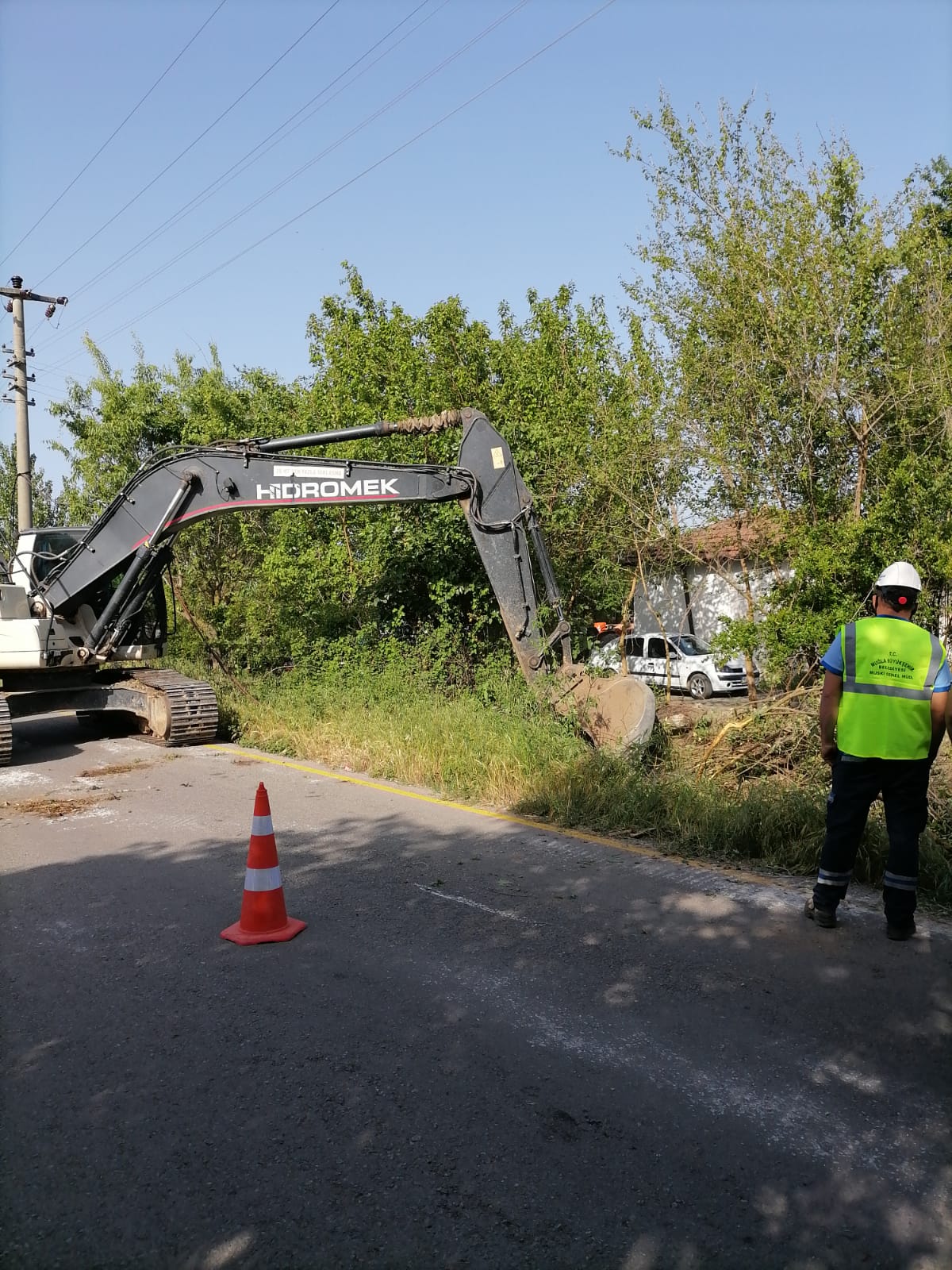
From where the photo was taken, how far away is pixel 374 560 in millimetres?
15891

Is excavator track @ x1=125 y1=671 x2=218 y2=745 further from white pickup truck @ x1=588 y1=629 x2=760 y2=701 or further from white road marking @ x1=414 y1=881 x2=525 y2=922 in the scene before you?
white pickup truck @ x1=588 y1=629 x2=760 y2=701

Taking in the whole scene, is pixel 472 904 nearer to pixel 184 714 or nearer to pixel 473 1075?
pixel 473 1075

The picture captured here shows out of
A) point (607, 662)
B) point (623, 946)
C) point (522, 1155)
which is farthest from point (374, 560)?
point (522, 1155)

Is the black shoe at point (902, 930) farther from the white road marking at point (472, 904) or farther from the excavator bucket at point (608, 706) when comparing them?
the excavator bucket at point (608, 706)

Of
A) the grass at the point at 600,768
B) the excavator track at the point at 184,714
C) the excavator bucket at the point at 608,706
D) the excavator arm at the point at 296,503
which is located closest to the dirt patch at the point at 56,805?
the grass at the point at 600,768

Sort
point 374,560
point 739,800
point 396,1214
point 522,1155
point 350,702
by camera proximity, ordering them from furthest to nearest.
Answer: point 374,560 → point 350,702 → point 739,800 → point 522,1155 → point 396,1214

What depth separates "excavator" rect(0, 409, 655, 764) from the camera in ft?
37.2

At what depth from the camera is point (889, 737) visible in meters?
5.19

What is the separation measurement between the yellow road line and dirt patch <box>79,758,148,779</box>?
1.34 meters

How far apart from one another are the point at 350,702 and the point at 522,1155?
10.4m

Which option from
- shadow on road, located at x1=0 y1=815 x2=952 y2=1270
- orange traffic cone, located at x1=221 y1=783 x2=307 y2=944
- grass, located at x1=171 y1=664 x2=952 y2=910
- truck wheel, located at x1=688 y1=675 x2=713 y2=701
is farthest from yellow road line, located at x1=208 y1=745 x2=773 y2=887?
truck wheel, located at x1=688 y1=675 x2=713 y2=701

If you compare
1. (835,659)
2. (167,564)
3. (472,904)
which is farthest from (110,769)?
(835,659)

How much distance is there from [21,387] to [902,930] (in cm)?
2301

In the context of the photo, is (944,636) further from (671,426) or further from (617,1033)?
(617,1033)
